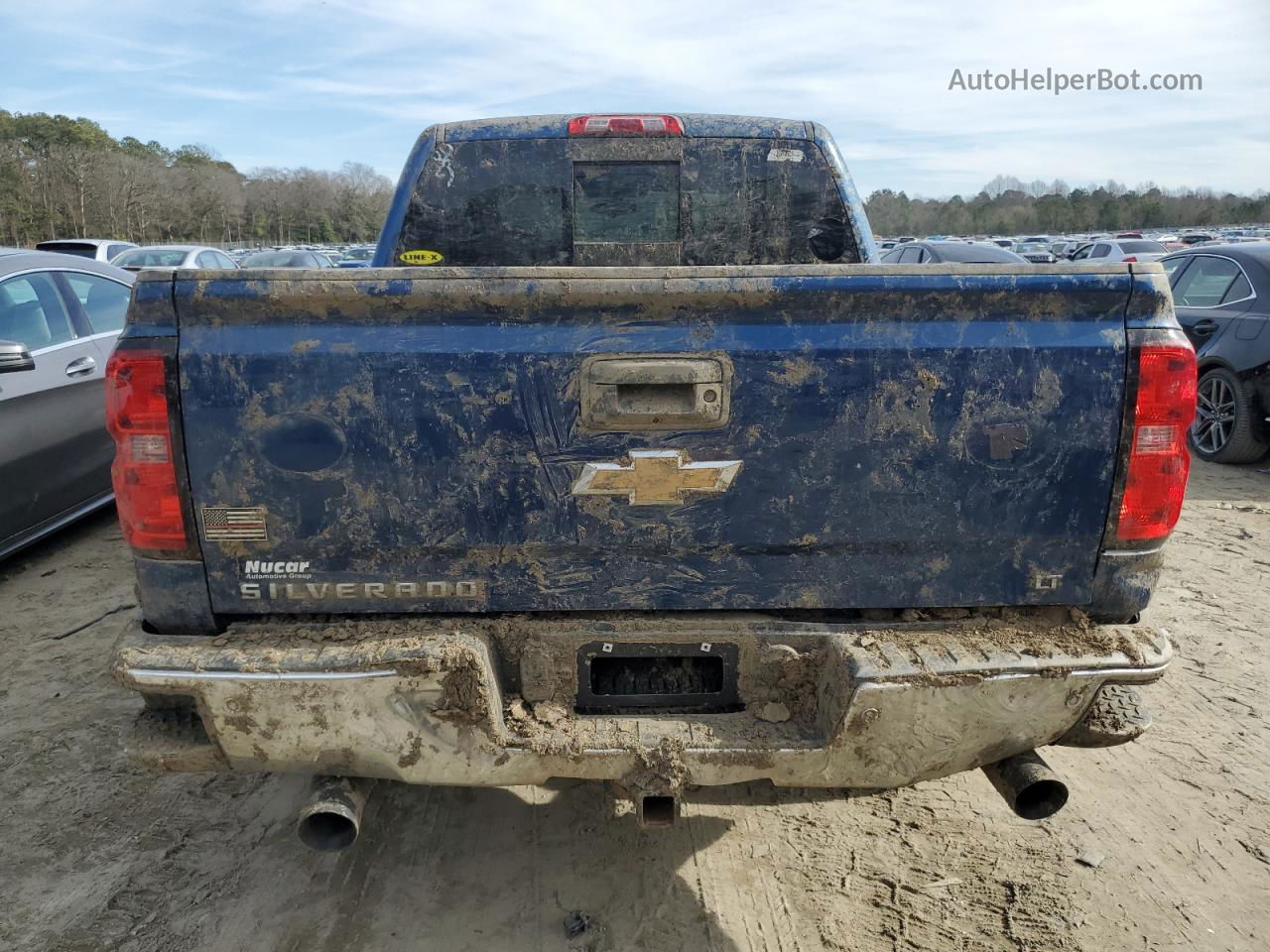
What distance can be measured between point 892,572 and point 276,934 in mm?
2001

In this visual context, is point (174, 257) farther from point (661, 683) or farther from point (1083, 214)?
point (1083, 214)

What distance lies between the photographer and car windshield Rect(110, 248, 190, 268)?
619 inches

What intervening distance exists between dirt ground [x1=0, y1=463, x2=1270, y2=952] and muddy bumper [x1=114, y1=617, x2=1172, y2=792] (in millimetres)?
655

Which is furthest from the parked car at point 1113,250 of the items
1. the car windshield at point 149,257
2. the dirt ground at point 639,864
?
the dirt ground at point 639,864

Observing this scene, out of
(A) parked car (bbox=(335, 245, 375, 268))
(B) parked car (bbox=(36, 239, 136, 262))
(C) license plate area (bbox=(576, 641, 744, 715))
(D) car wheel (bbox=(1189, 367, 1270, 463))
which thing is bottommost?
(D) car wheel (bbox=(1189, 367, 1270, 463))

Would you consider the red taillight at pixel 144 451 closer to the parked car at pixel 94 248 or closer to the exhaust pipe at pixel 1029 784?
the exhaust pipe at pixel 1029 784

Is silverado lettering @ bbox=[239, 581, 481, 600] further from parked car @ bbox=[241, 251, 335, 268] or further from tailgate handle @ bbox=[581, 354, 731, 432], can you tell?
parked car @ bbox=[241, 251, 335, 268]

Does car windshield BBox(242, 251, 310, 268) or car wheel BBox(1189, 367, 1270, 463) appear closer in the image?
car wheel BBox(1189, 367, 1270, 463)

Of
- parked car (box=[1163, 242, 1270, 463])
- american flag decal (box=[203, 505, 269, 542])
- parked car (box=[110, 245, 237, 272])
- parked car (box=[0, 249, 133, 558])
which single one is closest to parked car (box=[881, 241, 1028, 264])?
parked car (box=[1163, 242, 1270, 463])

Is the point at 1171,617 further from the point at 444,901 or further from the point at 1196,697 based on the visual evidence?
the point at 444,901

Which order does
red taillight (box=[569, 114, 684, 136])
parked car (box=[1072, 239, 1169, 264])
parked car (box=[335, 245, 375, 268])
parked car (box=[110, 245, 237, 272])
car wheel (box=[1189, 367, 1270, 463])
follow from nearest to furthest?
red taillight (box=[569, 114, 684, 136]) → car wheel (box=[1189, 367, 1270, 463]) → parked car (box=[335, 245, 375, 268]) → parked car (box=[110, 245, 237, 272]) → parked car (box=[1072, 239, 1169, 264])

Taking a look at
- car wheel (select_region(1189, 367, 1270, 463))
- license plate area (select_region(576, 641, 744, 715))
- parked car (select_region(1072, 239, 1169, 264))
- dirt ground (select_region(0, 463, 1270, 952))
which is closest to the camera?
license plate area (select_region(576, 641, 744, 715))

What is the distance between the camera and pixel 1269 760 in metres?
3.45

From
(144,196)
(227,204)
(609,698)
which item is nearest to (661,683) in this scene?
(609,698)
